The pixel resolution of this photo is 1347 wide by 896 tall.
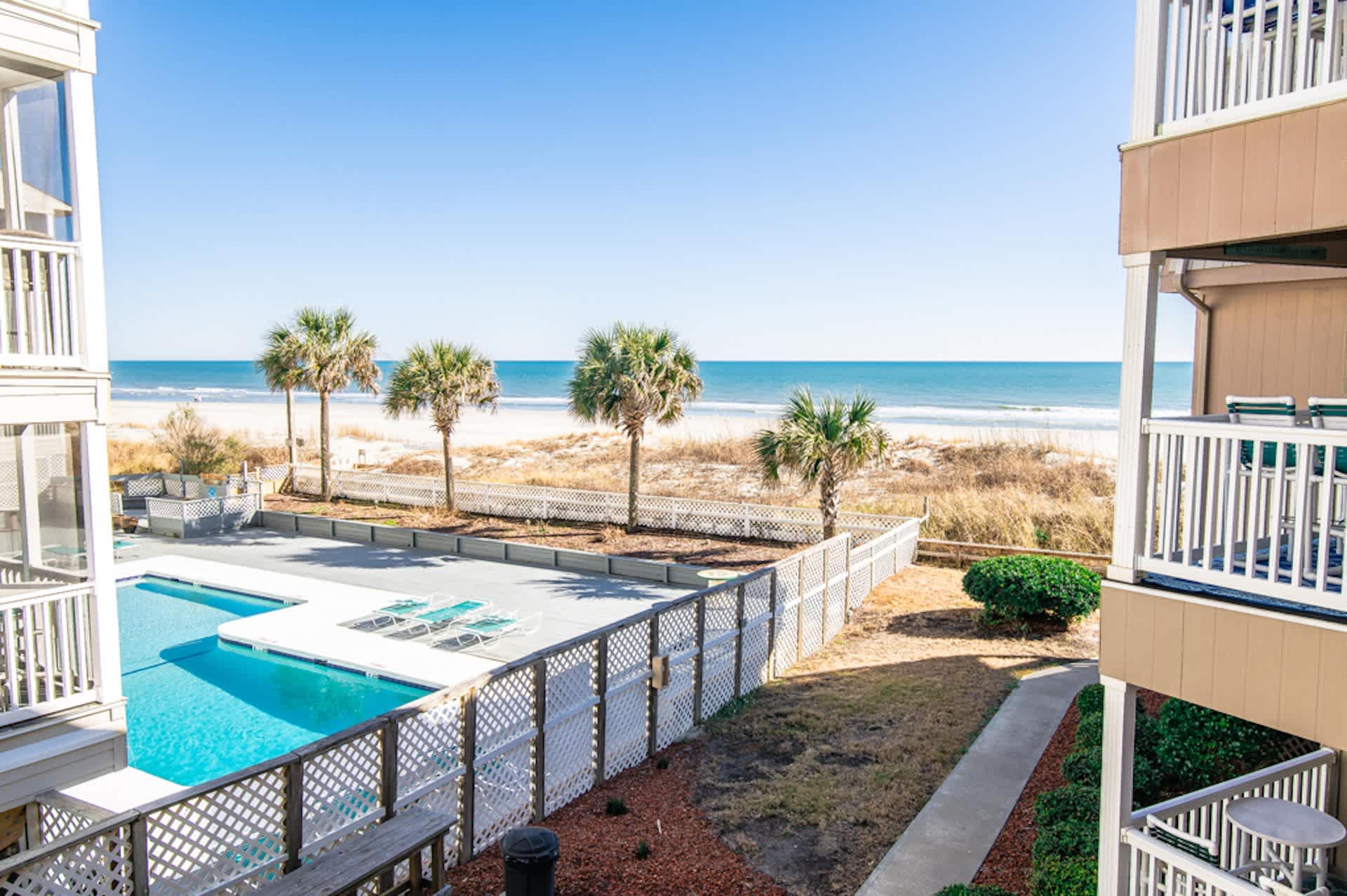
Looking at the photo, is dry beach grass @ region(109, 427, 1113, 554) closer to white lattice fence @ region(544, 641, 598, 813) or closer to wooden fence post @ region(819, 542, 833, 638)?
wooden fence post @ region(819, 542, 833, 638)

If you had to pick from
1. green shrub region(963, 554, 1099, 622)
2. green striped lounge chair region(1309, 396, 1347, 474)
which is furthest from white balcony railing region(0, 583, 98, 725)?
green shrub region(963, 554, 1099, 622)

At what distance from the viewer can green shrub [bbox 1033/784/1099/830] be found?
568 centimetres

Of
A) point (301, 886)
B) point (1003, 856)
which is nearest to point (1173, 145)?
point (1003, 856)

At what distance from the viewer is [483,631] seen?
12281 mm

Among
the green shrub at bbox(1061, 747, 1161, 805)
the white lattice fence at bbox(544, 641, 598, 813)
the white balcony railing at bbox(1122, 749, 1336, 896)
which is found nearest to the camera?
the white balcony railing at bbox(1122, 749, 1336, 896)

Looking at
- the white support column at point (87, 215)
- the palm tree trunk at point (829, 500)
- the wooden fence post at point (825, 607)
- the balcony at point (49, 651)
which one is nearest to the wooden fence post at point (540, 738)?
the balcony at point (49, 651)

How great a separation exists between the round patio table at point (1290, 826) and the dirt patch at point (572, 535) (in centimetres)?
1190

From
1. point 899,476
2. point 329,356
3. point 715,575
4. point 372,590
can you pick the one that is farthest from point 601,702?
point 899,476

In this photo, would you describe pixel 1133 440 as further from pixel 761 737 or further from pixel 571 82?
pixel 571 82

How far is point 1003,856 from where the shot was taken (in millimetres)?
6195

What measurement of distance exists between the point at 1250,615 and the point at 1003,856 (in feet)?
11.1

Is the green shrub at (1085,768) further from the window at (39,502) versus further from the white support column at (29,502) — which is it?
the white support column at (29,502)

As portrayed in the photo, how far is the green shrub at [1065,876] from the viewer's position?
494 cm

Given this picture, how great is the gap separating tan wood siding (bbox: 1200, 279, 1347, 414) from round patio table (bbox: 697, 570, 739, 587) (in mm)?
9015
